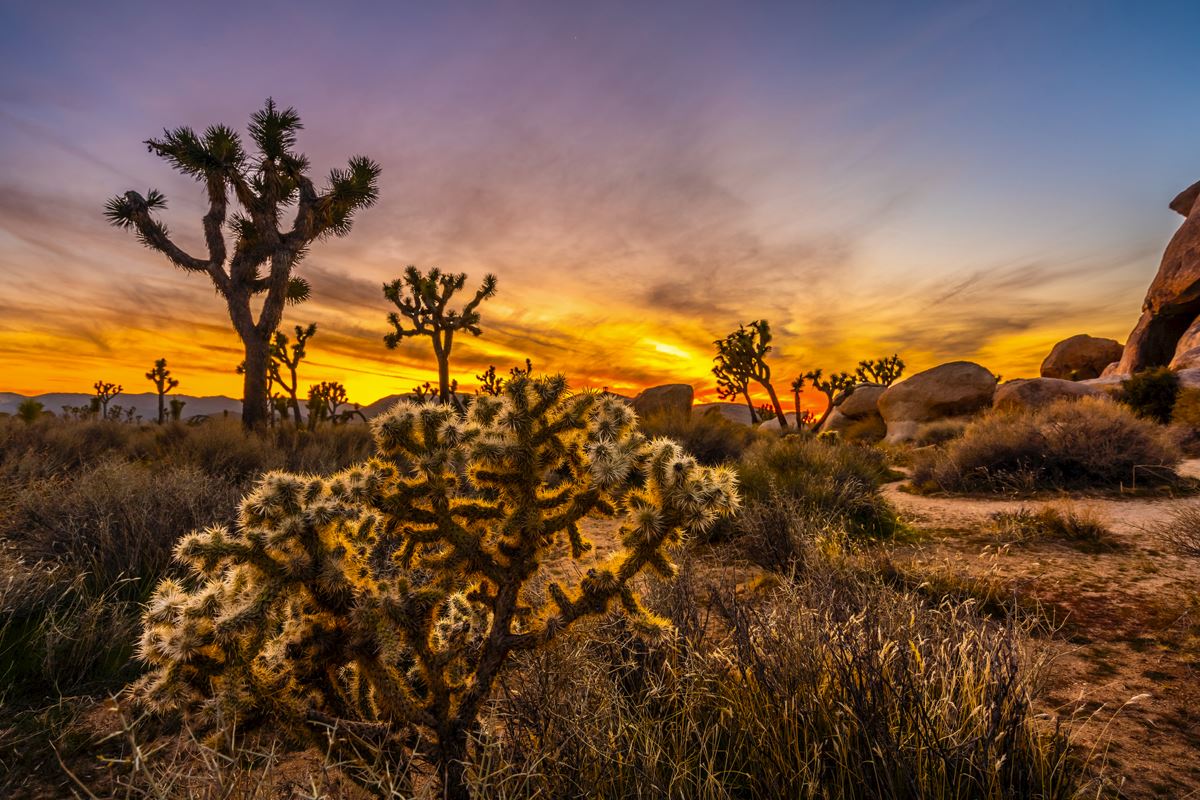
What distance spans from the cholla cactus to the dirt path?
5.78 feet

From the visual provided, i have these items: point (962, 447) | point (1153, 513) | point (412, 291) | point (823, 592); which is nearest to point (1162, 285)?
point (962, 447)

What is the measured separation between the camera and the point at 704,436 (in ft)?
47.0

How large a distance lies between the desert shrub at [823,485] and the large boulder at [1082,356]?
3507 centimetres

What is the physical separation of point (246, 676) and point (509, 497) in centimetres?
97

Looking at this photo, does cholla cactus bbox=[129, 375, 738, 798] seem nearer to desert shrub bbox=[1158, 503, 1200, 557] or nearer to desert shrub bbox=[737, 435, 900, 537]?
desert shrub bbox=[737, 435, 900, 537]

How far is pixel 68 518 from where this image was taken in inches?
195

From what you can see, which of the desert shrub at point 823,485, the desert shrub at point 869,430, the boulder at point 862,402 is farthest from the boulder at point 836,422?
the desert shrub at point 823,485

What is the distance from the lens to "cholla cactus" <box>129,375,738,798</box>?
1.61 meters

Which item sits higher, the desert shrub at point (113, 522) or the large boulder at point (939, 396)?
the large boulder at point (939, 396)

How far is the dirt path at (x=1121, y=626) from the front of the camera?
2.30 meters

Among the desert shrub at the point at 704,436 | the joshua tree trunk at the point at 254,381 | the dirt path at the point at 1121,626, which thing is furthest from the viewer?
the joshua tree trunk at the point at 254,381

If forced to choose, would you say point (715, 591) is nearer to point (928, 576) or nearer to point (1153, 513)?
point (928, 576)

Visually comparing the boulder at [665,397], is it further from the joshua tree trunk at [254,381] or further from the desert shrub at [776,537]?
the desert shrub at [776,537]

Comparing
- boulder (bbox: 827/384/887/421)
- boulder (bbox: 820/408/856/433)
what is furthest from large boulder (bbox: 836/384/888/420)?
boulder (bbox: 820/408/856/433)
